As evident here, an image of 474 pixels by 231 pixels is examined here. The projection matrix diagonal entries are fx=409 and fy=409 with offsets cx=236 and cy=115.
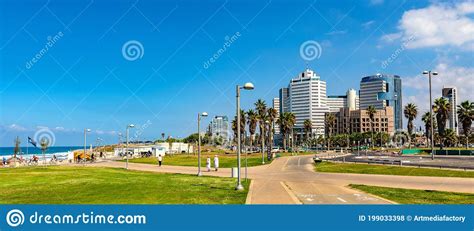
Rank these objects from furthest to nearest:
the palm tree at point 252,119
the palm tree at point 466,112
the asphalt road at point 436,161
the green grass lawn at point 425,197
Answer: the palm tree at point 252,119, the palm tree at point 466,112, the asphalt road at point 436,161, the green grass lawn at point 425,197

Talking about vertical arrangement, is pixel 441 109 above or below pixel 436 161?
above

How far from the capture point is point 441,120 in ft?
321

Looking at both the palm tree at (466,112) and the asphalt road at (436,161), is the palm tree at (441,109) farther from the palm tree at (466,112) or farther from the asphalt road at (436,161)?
the asphalt road at (436,161)

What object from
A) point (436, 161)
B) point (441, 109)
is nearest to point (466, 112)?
point (441, 109)

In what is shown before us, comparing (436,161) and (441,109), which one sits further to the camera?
(441,109)

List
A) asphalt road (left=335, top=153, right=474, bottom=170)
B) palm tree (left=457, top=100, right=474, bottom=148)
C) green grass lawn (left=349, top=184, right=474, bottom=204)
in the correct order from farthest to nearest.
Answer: palm tree (left=457, top=100, right=474, bottom=148), asphalt road (left=335, top=153, right=474, bottom=170), green grass lawn (left=349, top=184, right=474, bottom=204)

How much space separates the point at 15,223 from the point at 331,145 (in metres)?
194

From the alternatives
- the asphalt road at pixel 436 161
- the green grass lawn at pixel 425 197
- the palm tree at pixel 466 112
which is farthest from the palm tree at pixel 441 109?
the green grass lawn at pixel 425 197

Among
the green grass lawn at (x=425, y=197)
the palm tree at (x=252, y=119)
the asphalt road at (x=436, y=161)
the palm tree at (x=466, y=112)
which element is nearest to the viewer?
the green grass lawn at (x=425, y=197)

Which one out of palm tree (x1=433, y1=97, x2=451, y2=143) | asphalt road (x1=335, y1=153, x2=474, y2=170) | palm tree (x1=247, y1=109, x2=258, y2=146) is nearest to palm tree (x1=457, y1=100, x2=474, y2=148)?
palm tree (x1=433, y1=97, x2=451, y2=143)

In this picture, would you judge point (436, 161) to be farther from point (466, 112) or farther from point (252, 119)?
point (252, 119)

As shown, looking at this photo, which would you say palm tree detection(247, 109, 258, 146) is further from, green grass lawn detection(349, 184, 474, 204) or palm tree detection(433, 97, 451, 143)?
green grass lawn detection(349, 184, 474, 204)

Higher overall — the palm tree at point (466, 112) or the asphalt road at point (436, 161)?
the palm tree at point (466, 112)

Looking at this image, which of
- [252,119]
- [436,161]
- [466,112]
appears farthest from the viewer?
[252,119]
